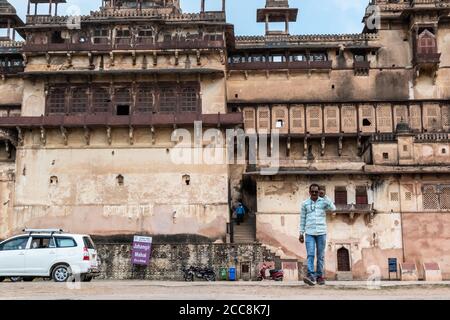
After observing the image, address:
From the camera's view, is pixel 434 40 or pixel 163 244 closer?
pixel 163 244

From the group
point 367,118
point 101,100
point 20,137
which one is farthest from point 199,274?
point 367,118

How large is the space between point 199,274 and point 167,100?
12.3 m

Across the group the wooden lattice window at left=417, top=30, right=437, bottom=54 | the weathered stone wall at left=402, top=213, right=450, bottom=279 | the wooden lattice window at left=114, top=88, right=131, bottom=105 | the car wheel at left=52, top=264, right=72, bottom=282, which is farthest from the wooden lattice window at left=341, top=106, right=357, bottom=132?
the car wheel at left=52, top=264, right=72, bottom=282

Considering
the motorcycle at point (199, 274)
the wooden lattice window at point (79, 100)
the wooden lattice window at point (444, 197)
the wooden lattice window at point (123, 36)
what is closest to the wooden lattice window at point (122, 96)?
the wooden lattice window at point (79, 100)

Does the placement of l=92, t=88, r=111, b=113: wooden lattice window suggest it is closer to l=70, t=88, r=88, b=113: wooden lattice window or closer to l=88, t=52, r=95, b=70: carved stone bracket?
l=70, t=88, r=88, b=113: wooden lattice window

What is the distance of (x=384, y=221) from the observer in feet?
120

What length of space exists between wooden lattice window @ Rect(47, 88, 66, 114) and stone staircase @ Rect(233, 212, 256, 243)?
13.6 m

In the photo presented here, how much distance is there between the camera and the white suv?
61.0 ft

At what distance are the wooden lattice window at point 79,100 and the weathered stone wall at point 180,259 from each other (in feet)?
33.8

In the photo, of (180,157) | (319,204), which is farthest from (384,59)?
(319,204)

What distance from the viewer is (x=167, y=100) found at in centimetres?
3988

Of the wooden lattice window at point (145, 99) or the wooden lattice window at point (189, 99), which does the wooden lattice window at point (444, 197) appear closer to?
the wooden lattice window at point (189, 99)
